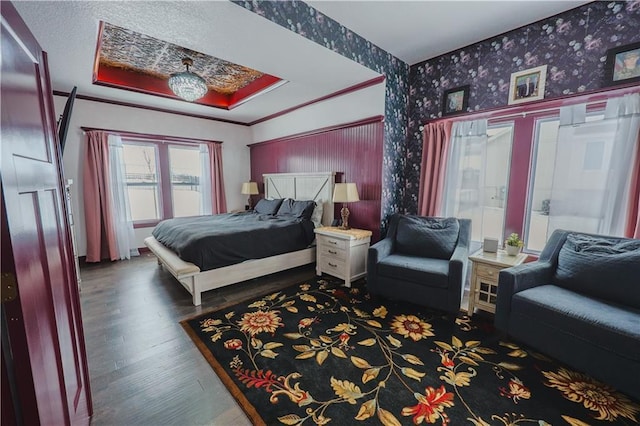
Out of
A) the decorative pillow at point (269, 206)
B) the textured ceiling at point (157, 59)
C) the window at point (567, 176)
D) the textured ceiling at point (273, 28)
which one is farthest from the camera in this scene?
the decorative pillow at point (269, 206)

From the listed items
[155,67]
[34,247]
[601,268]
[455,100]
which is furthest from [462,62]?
[155,67]

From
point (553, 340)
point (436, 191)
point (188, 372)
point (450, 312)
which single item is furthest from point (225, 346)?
point (436, 191)

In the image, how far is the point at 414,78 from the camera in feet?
11.3

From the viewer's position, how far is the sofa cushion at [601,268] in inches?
70.7

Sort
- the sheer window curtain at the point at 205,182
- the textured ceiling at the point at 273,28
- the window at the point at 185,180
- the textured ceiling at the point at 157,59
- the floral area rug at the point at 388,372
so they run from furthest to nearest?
A: 1. the sheer window curtain at the point at 205,182
2. the window at the point at 185,180
3. the textured ceiling at the point at 157,59
4. the textured ceiling at the point at 273,28
5. the floral area rug at the point at 388,372

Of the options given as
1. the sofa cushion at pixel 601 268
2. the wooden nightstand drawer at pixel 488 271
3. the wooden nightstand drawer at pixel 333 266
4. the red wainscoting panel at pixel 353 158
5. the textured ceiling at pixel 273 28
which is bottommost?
the wooden nightstand drawer at pixel 333 266

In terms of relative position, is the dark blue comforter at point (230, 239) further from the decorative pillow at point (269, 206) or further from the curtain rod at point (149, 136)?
the curtain rod at point (149, 136)

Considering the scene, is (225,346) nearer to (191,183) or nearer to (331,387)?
(331,387)

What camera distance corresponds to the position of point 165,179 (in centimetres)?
484

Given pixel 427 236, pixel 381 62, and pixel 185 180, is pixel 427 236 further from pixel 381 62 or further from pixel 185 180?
pixel 185 180

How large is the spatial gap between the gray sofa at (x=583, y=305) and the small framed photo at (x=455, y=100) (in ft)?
5.28

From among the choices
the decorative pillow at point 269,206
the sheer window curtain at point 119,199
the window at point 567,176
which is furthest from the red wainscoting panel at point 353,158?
the sheer window curtain at point 119,199

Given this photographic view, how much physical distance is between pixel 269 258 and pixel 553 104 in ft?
10.8

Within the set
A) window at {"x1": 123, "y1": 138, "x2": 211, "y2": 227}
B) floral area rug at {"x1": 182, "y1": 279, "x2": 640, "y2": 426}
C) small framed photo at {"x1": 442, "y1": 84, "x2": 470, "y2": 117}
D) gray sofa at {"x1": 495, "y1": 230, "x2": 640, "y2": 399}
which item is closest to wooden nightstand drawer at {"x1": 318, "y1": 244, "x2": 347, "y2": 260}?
floral area rug at {"x1": 182, "y1": 279, "x2": 640, "y2": 426}
